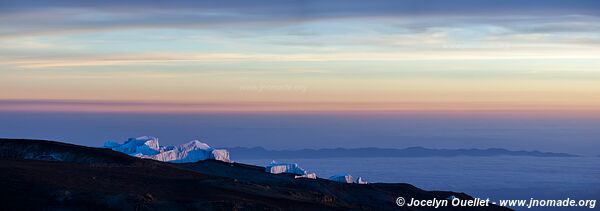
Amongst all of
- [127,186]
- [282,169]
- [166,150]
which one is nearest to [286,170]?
[282,169]

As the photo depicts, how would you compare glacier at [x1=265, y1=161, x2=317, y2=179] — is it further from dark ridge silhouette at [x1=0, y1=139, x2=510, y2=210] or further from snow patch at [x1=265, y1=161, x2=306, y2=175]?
dark ridge silhouette at [x1=0, y1=139, x2=510, y2=210]

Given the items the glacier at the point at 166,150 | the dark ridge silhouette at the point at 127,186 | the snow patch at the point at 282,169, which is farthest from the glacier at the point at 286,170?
the dark ridge silhouette at the point at 127,186

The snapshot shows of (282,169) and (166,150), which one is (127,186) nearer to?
(282,169)

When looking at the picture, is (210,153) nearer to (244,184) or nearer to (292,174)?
(292,174)

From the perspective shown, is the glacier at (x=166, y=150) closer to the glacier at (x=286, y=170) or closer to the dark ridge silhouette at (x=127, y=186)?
the glacier at (x=286, y=170)

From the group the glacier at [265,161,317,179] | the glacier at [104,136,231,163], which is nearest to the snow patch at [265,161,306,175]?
the glacier at [265,161,317,179]

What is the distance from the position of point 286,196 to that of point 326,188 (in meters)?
23.1

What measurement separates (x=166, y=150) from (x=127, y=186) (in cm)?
6934

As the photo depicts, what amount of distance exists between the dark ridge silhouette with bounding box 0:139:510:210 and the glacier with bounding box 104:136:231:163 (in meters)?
29.6

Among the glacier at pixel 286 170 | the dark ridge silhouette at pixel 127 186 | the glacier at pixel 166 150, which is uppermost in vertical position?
the glacier at pixel 166 150

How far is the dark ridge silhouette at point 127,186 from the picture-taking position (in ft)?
246

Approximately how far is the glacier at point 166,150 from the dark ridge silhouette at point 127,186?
97.0 feet

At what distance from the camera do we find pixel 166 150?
498ft

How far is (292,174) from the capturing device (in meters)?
132
